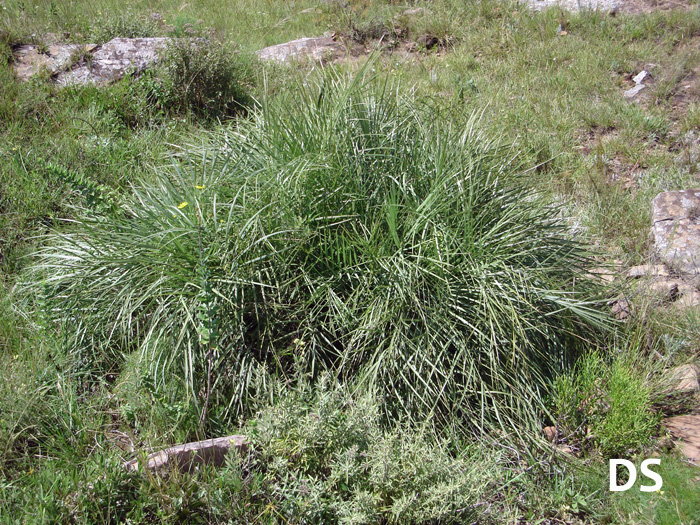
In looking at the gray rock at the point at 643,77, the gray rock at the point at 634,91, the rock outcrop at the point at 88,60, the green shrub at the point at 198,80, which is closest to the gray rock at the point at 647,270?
the gray rock at the point at 634,91

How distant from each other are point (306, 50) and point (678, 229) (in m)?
5.09

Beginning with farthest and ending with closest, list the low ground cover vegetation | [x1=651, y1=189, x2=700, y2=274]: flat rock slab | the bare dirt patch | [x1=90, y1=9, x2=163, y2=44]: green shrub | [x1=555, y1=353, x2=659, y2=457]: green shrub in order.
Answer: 1. the bare dirt patch
2. [x1=90, y1=9, x2=163, y2=44]: green shrub
3. [x1=651, y1=189, x2=700, y2=274]: flat rock slab
4. [x1=555, y1=353, x2=659, y2=457]: green shrub
5. the low ground cover vegetation

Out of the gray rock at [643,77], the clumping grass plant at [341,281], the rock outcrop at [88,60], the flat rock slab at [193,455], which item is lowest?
the flat rock slab at [193,455]

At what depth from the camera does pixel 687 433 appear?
3.59m

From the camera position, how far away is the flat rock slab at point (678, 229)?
4715 mm

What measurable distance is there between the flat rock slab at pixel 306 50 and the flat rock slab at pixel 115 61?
1.41 meters

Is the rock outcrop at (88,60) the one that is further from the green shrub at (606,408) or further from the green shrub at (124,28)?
the green shrub at (606,408)

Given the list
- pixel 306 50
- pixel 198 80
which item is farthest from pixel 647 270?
pixel 306 50

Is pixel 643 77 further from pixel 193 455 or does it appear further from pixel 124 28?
pixel 193 455

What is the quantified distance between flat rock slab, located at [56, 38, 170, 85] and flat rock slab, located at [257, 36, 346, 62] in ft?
4.63

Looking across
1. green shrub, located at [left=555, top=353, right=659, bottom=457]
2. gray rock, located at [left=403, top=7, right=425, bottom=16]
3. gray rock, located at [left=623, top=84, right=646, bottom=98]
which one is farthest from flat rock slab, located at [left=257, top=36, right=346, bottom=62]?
green shrub, located at [left=555, top=353, right=659, bottom=457]

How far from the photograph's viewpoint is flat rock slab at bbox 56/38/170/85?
6.39m

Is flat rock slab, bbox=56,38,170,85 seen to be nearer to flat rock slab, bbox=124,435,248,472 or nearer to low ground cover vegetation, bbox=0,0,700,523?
low ground cover vegetation, bbox=0,0,700,523

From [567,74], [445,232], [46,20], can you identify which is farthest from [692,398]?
[46,20]
